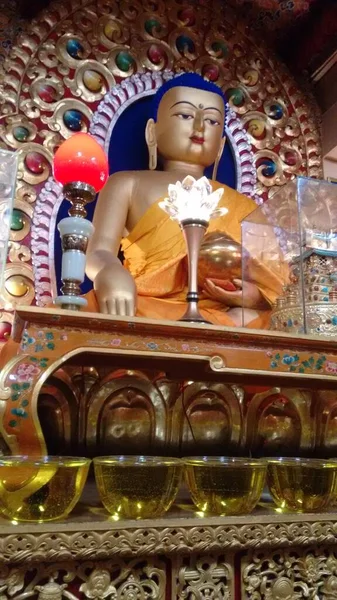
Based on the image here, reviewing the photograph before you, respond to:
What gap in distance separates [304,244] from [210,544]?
682 mm

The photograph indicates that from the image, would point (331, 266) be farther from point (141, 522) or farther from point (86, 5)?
point (86, 5)

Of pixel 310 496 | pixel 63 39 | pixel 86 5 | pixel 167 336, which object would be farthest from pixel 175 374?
pixel 86 5

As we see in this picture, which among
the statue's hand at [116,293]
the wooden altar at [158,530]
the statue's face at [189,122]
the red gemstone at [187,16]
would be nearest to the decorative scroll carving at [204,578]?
the wooden altar at [158,530]

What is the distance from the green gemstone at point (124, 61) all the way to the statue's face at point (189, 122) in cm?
29

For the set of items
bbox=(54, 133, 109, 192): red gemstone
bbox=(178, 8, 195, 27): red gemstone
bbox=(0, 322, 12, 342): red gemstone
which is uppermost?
bbox=(178, 8, 195, 27): red gemstone

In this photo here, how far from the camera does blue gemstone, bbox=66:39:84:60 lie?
223 centimetres

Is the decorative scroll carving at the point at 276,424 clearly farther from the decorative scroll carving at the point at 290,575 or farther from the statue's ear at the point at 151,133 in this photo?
the statue's ear at the point at 151,133

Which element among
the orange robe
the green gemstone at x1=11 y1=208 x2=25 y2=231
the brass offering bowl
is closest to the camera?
the brass offering bowl

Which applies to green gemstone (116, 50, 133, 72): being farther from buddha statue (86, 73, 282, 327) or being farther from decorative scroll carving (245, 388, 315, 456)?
decorative scroll carving (245, 388, 315, 456)

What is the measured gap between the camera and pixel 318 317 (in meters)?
1.15

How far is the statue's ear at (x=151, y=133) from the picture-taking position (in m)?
2.19

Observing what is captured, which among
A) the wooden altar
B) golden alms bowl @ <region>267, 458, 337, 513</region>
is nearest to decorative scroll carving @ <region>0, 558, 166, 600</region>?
the wooden altar

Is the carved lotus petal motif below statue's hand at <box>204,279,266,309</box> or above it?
above

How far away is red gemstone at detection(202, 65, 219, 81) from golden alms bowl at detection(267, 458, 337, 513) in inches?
79.3
